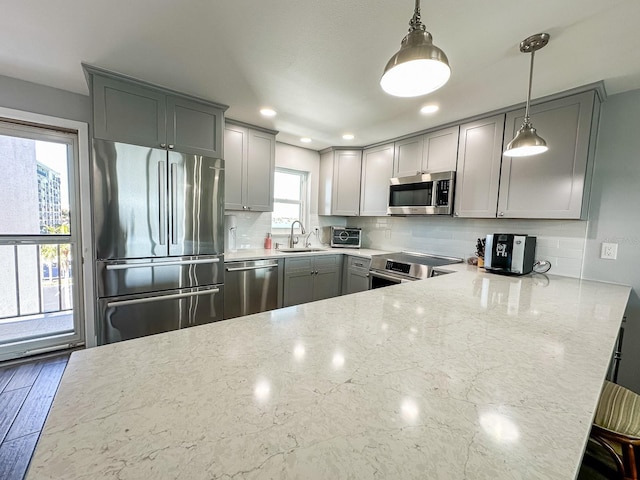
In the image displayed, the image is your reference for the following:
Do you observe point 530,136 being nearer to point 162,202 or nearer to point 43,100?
point 162,202

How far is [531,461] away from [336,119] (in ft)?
9.02

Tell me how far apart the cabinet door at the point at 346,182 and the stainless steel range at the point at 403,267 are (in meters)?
0.92

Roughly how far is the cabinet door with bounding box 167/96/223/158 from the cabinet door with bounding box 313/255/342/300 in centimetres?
171

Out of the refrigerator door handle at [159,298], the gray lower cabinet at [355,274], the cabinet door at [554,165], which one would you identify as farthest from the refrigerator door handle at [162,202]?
the cabinet door at [554,165]

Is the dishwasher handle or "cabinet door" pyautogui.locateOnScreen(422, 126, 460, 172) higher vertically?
"cabinet door" pyautogui.locateOnScreen(422, 126, 460, 172)

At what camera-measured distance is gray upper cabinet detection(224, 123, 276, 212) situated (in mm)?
2883

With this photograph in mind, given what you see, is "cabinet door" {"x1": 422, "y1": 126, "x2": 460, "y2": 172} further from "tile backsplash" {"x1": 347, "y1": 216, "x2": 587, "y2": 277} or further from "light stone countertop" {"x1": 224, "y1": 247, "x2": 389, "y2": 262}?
"light stone countertop" {"x1": 224, "y1": 247, "x2": 389, "y2": 262}

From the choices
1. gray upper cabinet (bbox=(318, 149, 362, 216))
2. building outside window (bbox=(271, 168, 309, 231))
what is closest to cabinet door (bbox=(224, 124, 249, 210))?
building outside window (bbox=(271, 168, 309, 231))

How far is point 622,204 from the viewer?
200 centimetres

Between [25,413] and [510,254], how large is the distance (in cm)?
372

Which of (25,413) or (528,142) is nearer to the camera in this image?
(528,142)

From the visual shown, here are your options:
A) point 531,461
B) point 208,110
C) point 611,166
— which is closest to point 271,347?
point 531,461

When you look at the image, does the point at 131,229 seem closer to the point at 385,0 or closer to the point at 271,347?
the point at 271,347

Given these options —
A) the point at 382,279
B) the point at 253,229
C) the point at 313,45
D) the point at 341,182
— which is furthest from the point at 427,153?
the point at 253,229
